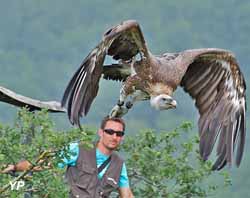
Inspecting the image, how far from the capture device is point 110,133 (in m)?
3.93

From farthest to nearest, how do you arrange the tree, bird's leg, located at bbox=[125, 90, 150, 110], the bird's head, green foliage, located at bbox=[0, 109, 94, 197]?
1. bird's leg, located at bbox=[125, 90, 150, 110]
2. the bird's head
3. the tree
4. green foliage, located at bbox=[0, 109, 94, 197]

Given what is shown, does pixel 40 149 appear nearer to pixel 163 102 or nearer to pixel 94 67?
pixel 94 67

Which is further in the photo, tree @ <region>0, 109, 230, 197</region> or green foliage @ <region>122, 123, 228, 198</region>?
green foliage @ <region>122, 123, 228, 198</region>

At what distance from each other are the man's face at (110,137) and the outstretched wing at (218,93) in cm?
193

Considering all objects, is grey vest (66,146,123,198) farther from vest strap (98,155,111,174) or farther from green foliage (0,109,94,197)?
green foliage (0,109,94,197)

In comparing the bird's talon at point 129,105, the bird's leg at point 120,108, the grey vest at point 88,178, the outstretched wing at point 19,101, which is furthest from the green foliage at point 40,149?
the bird's talon at point 129,105

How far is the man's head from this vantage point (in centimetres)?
391

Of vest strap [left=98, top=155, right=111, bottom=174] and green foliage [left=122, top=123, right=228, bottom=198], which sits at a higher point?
vest strap [left=98, top=155, right=111, bottom=174]

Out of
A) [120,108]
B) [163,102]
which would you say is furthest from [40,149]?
[163,102]

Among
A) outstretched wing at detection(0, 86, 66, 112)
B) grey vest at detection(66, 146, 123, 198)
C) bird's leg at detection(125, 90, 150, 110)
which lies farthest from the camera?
bird's leg at detection(125, 90, 150, 110)

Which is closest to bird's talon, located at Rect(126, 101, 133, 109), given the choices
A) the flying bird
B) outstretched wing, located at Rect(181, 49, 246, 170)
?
the flying bird

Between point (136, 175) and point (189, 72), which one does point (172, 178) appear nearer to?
point (136, 175)

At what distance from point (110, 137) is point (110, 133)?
22 millimetres

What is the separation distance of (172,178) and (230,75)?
1.46m
